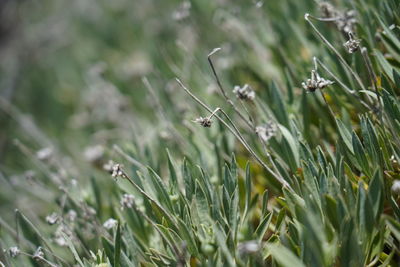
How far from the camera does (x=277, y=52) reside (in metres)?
1.66

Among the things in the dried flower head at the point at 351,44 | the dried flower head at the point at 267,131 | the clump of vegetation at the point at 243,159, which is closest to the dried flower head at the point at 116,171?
the clump of vegetation at the point at 243,159

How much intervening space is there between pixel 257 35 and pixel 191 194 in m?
1.12

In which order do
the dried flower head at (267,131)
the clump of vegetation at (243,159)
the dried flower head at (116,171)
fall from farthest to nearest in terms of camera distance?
the dried flower head at (267,131), the dried flower head at (116,171), the clump of vegetation at (243,159)

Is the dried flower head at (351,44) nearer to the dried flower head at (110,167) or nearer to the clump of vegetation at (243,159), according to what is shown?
the clump of vegetation at (243,159)

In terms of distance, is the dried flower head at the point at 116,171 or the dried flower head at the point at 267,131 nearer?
the dried flower head at the point at 116,171

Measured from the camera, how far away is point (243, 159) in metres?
1.36

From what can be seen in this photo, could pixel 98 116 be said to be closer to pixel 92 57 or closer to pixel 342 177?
pixel 92 57

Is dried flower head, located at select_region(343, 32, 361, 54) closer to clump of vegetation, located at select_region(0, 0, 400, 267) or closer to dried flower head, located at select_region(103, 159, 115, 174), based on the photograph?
clump of vegetation, located at select_region(0, 0, 400, 267)

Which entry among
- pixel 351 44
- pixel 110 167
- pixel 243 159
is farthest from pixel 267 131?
pixel 110 167

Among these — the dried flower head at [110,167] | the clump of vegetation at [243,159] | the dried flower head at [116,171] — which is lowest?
the clump of vegetation at [243,159]

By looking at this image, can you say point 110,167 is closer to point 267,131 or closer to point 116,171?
point 116,171

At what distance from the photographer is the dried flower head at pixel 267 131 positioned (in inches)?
47.3

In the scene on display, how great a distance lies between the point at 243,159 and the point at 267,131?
0.17 meters

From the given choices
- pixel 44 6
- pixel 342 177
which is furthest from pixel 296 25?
pixel 44 6
